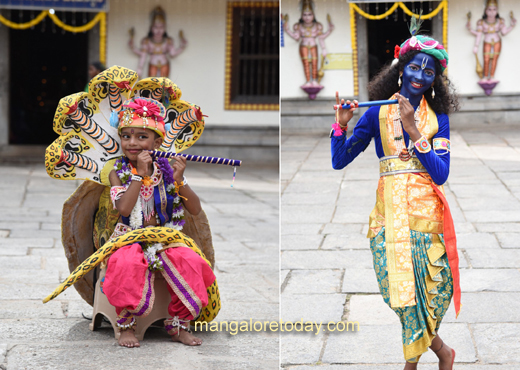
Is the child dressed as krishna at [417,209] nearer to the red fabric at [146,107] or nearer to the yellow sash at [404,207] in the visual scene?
the yellow sash at [404,207]

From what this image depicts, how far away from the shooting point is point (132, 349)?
11.2 ft

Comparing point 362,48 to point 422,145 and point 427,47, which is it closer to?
point 427,47

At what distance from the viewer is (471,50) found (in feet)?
41.6

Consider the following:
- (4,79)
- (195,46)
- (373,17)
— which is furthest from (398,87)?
(4,79)

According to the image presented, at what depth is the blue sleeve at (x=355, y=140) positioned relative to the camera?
305 cm

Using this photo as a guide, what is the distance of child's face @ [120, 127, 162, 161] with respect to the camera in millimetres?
3578

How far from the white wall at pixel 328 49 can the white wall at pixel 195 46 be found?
0.82 m

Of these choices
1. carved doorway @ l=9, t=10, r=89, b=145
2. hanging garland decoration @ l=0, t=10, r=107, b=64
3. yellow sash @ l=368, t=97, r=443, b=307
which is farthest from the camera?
carved doorway @ l=9, t=10, r=89, b=145

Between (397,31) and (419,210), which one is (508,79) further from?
(419,210)

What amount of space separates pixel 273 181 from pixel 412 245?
7.93 metres

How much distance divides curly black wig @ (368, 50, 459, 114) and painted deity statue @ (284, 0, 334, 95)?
389 inches

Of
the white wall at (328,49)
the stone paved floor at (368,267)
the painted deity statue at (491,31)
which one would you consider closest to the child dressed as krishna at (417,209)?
the stone paved floor at (368,267)

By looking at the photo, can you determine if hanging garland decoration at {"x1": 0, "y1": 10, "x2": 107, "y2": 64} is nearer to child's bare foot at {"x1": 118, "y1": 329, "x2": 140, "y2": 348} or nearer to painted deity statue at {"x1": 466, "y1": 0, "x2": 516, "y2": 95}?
painted deity statue at {"x1": 466, "y1": 0, "x2": 516, "y2": 95}

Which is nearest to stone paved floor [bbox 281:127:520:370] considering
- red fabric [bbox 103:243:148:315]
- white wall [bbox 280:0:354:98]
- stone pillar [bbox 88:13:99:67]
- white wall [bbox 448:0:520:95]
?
red fabric [bbox 103:243:148:315]
